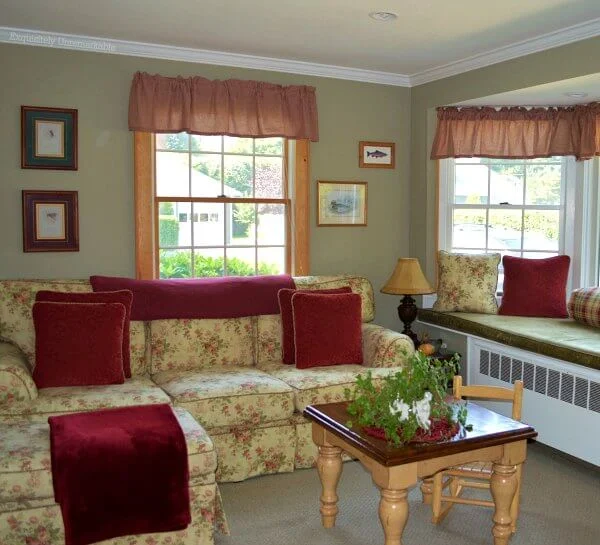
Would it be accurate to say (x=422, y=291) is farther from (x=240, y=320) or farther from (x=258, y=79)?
(x=258, y=79)

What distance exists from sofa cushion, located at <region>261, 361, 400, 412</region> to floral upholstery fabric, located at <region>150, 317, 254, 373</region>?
0.25m

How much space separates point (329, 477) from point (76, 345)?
1.53 meters

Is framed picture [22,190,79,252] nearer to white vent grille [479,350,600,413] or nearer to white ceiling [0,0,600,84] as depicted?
white ceiling [0,0,600,84]

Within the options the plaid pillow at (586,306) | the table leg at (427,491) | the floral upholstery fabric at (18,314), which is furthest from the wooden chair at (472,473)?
the floral upholstery fabric at (18,314)

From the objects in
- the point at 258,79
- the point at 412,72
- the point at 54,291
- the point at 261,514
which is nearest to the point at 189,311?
the point at 54,291

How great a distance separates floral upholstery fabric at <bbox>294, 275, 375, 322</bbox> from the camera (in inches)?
183

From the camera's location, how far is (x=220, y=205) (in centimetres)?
490

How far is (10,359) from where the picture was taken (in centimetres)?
349

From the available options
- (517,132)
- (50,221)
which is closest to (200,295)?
(50,221)

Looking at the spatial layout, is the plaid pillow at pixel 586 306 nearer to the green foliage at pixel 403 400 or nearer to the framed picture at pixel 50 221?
the green foliage at pixel 403 400

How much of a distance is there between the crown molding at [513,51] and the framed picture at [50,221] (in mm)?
2712

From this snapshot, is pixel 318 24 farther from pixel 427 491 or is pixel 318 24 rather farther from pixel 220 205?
pixel 427 491

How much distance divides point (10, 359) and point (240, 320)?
4.66 ft

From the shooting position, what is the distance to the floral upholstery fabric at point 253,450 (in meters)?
3.65
